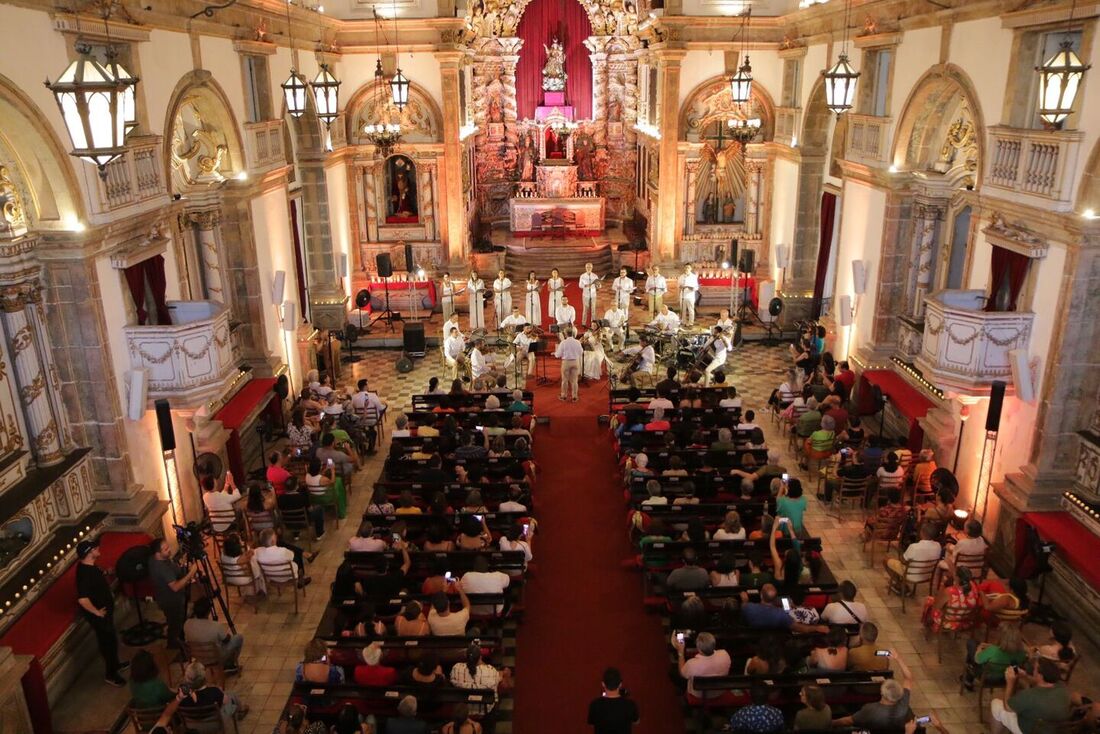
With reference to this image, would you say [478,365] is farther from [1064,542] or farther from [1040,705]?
A: [1040,705]

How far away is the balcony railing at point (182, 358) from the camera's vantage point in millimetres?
10953

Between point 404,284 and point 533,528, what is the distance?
13658 mm

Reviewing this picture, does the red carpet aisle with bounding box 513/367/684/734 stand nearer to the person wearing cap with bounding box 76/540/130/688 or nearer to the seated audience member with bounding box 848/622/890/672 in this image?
the seated audience member with bounding box 848/622/890/672

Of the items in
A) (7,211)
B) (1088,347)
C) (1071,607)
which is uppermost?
(7,211)

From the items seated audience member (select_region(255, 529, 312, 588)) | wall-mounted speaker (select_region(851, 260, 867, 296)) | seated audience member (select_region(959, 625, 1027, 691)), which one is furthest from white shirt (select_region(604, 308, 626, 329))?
seated audience member (select_region(959, 625, 1027, 691))

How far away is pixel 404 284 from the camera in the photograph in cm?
2367

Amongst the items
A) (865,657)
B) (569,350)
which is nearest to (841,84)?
(569,350)

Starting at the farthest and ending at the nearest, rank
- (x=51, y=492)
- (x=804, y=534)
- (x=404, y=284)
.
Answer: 1. (x=404, y=284)
2. (x=804, y=534)
3. (x=51, y=492)

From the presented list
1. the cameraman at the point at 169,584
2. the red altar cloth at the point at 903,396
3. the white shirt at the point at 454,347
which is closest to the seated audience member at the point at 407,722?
the cameraman at the point at 169,584

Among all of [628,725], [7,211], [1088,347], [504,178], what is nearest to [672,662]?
[628,725]

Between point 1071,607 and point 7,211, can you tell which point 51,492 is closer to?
point 7,211

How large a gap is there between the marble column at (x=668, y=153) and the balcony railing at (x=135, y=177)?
14.7 meters

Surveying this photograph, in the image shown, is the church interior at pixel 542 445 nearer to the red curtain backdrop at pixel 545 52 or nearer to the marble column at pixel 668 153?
the marble column at pixel 668 153

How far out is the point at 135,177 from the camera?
1112cm
